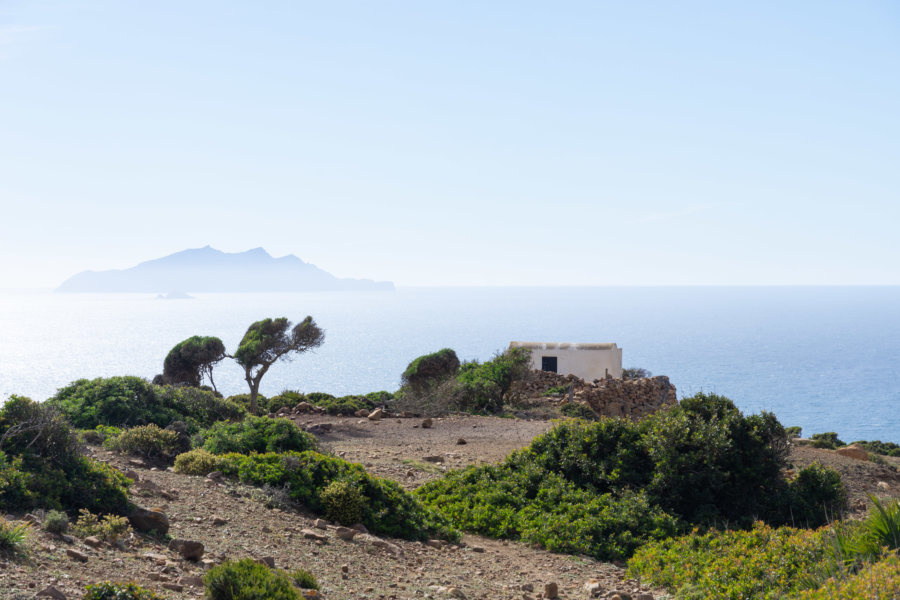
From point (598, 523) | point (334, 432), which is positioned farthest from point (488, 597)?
point (334, 432)

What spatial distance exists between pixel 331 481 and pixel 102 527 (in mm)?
3833

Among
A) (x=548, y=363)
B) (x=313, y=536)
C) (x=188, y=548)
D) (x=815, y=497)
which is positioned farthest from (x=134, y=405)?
(x=548, y=363)

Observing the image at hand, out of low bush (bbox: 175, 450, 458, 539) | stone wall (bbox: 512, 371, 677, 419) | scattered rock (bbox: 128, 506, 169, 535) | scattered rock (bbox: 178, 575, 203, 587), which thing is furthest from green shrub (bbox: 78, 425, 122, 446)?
stone wall (bbox: 512, 371, 677, 419)

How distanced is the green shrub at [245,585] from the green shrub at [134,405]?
400 inches

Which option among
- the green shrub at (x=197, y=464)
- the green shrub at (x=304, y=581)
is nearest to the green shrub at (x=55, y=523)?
the green shrub at (x=304, y=581)

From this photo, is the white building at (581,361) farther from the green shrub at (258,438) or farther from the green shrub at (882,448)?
the green shrub at (258,438)

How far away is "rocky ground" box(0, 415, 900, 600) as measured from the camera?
613 centimetres

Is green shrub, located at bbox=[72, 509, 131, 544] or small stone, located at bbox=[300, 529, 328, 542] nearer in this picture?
green shrub, located at bbox=[72, 509, 131, 544]

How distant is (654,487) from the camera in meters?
11.0

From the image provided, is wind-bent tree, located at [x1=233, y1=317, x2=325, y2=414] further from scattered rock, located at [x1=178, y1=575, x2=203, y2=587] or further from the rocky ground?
scattered rock, located at [x1=178, y1=575, x2=203, y2=587]

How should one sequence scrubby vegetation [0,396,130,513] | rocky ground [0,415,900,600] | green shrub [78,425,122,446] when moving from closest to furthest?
rocky ground [0,415,900,600] → scrubby vegetation [0,396,130,513] → green shrub [78,425,122,446]

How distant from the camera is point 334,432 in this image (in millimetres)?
20391

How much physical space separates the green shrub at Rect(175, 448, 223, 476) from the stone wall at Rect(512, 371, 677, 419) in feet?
61.0

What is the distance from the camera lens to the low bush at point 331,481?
1005 cm
